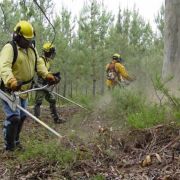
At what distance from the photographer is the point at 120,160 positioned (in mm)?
4453

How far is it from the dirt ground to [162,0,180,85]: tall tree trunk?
12.0 feet

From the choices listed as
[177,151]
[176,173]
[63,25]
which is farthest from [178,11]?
[63,25]

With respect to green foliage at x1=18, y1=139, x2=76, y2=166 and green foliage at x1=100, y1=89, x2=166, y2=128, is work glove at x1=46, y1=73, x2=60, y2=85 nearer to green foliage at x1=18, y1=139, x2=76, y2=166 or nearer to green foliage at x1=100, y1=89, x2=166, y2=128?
green foliage at x1=100, y1=89, x2=166, y2=128

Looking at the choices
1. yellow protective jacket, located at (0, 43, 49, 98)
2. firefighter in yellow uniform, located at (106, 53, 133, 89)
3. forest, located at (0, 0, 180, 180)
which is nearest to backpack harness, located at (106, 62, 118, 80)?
firefighter in yellow uniform, located at (106, 53, 133, 89)

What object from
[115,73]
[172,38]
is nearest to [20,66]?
[172,38]

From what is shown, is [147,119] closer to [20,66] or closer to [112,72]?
[20,66]

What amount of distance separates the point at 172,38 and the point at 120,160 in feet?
15.6

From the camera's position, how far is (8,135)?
5754mm

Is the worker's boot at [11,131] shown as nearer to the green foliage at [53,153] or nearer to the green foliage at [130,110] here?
the green foliage at [53,153]

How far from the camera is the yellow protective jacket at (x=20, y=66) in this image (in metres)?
5.38

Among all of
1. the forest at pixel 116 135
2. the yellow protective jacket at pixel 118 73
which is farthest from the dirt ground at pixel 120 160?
the yellow protective jacket at pixel 118 73

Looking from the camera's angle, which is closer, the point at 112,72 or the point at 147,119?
the point at 147,119

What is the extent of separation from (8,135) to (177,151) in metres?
2.45

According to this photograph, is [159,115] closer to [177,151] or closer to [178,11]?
[177,151]
